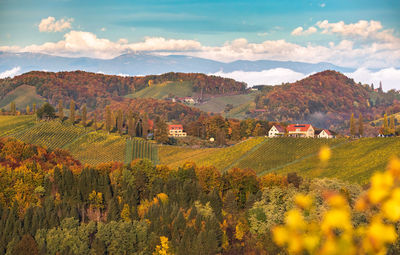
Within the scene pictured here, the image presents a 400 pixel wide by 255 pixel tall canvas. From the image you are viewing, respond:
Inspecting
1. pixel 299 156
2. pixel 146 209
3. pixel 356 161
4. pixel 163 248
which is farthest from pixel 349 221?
pixel 299 156

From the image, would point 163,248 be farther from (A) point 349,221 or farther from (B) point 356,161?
(B) point 356,161

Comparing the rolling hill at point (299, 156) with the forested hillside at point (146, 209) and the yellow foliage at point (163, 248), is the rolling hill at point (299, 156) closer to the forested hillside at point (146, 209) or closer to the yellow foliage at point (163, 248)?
the forested hillside at point (146, 209)

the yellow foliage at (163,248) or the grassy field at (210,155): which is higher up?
the grassy field at (210,155)

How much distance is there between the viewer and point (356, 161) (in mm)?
141250

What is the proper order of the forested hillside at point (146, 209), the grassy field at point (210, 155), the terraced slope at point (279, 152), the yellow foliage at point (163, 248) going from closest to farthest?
the yellow foliage at point (163, 248)
the forested hillside at point (146, 209)
the terraced slope at point (279, 152)
the grassy field at point (210, 155)

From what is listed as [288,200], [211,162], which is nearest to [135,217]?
[288,200]

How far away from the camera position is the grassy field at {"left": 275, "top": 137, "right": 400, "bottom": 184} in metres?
127

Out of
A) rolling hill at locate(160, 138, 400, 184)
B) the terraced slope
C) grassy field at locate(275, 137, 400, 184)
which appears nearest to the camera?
grassy field at locate(275, 137, 400, 184)

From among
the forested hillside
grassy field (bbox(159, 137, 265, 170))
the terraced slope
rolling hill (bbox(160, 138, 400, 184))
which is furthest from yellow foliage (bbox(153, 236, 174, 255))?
grassy field (bbox(159, 137, 265, 170))

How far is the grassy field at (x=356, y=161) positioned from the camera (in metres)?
127

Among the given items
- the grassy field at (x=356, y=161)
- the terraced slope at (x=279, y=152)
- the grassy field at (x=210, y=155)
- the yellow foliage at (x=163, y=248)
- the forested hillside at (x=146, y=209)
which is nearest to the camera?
the yellow foliage at (x=163, y=248)

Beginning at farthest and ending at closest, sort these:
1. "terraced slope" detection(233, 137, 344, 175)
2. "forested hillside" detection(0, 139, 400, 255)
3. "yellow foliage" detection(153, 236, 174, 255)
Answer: "terraced slope" detection(233, 137, 344, 175)
"forested hillside" detection(0, 139, 400, 255)
"yellow foliage" detection(153, 236, 174, 255)

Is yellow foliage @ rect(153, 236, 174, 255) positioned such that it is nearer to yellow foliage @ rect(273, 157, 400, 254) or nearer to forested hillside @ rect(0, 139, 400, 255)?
forested hillside @ rect(0, 139, 400, 255)

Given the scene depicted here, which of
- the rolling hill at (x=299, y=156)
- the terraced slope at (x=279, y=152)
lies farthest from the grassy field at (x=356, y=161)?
the terraced slope at (x=279, y=152)
